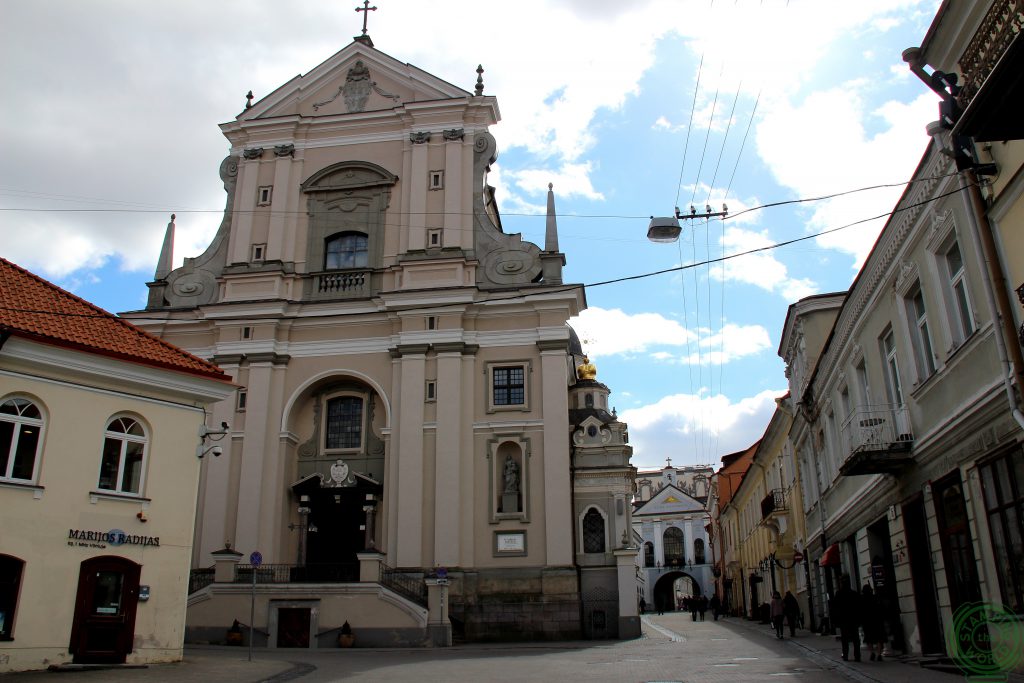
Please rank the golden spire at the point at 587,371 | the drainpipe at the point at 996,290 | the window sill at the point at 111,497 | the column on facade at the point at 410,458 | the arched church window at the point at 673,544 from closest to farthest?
the drainpipe at the point at 996,290 → the window sill at the point at 111,497 → the column on facade at the point at 410,458 → the golden spire at the point at 587,371 → the arched church window at the point at 673,544

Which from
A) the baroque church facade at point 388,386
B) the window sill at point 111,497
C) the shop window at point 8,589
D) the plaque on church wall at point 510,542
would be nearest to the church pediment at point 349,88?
the baroque church facade at point 388,386

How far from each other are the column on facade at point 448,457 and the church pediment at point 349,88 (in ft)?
36.4

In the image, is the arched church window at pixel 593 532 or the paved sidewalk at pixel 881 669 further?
the arched church window at pixel 593 532

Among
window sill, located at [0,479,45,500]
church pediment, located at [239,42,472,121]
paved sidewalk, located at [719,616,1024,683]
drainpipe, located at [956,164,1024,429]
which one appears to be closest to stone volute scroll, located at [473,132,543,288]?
church pediment, located at [239,42,472,121]

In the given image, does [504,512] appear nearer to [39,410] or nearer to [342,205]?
[342,205]

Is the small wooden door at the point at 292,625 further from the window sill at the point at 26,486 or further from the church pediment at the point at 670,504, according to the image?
the church pediment at the point at 670,504

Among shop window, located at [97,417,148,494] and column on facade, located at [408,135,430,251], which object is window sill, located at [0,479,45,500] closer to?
shop window, located at [97,417,148,494]

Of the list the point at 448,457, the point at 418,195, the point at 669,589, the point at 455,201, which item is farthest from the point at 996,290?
the point at 669,589

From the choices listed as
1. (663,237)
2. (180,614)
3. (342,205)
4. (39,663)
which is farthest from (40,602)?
(342,205)

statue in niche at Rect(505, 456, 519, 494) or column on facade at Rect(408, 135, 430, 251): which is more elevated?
column on facade at Rect(408, 135, 430, 251)

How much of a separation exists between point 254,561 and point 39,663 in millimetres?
5554

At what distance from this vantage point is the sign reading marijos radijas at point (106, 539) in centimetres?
1588

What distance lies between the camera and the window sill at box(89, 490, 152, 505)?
16234 mm

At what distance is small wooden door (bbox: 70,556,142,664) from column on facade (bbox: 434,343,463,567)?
1266 cm
